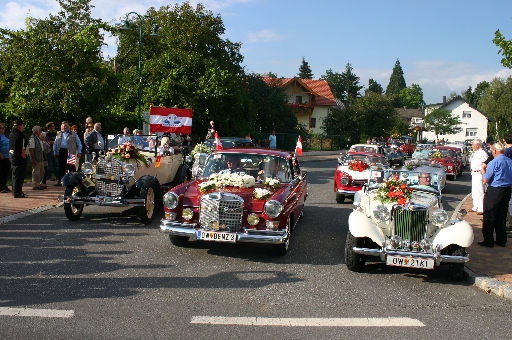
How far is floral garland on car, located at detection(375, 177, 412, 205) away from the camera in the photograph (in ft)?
25.9

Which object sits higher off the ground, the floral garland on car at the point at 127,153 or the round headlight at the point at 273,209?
the floral garland on car at the point at 127,153

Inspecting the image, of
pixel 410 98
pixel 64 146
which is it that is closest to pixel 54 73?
pixel 64 146

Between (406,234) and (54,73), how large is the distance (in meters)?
15.9

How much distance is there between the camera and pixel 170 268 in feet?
24.3

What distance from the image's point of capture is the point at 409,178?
31.9 ft

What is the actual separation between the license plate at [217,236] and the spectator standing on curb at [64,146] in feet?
28.7

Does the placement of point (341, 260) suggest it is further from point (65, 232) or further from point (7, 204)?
point (7, 204)

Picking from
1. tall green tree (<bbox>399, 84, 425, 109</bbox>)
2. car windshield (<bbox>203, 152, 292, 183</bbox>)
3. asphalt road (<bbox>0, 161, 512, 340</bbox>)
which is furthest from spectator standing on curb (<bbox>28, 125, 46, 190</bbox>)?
tall green tree (<bbox>399, 84, 425, 109</bbox>)

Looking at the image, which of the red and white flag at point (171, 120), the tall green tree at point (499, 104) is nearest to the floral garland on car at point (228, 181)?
the red and white flag at point (171, 120)

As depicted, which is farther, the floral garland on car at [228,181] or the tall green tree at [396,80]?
A: the tall green tree at [396,80]

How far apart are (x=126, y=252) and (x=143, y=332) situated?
3384mm

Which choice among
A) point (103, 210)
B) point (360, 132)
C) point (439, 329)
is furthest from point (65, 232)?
point (360, 132)

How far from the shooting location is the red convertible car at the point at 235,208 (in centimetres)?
791

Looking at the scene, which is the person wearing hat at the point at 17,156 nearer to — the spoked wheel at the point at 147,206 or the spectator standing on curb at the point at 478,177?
the spoked wheel at the point at 147,206
